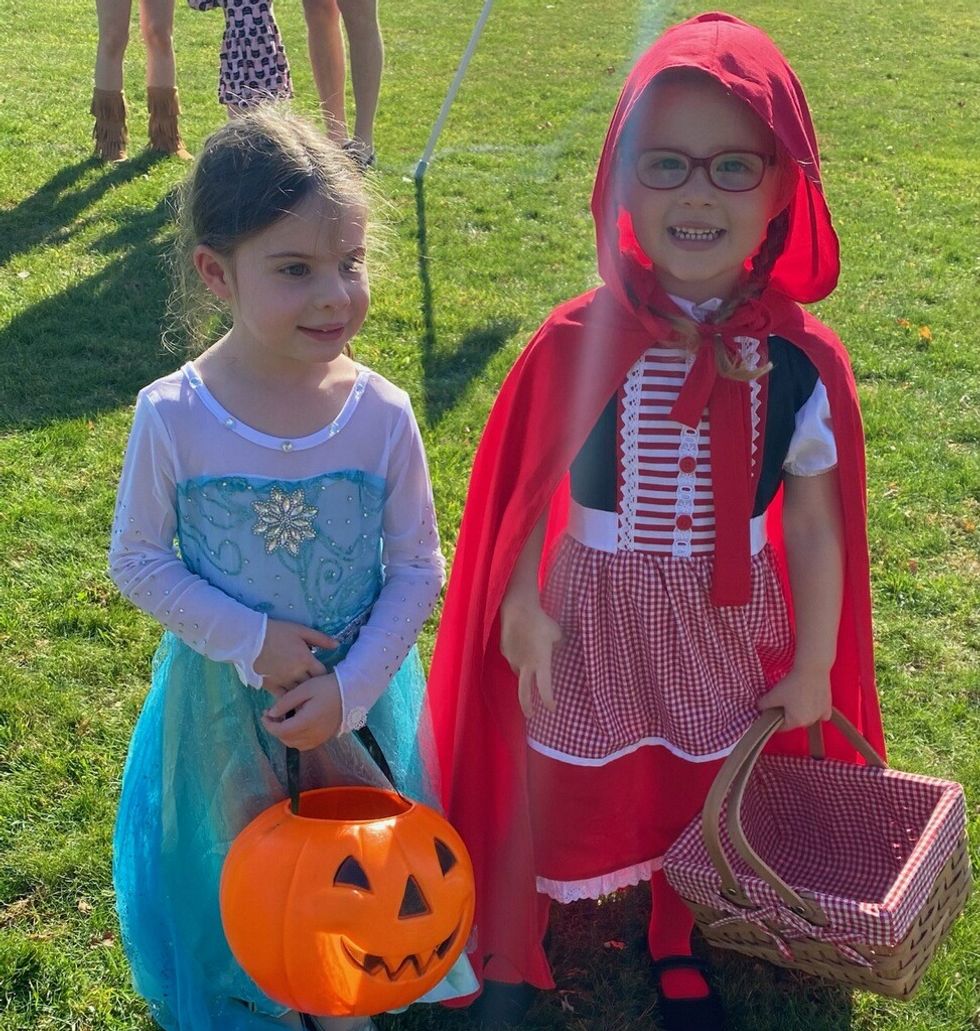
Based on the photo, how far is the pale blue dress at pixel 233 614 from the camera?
2.07m

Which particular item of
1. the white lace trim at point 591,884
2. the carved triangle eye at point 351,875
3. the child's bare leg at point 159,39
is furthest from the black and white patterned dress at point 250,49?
the carved triangle eye at point 351,875

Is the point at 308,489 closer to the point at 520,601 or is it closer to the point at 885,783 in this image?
the point at 520,601

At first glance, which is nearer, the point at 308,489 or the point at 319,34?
the point at 308,489

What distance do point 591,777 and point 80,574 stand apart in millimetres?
2075

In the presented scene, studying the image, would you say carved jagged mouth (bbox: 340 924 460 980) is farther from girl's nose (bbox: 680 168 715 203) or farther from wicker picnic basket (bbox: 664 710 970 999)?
girl's nose (bbox: 680 168 715 203)

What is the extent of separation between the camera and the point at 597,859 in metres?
2.56

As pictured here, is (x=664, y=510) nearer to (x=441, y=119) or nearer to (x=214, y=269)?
(x=214, y=269)

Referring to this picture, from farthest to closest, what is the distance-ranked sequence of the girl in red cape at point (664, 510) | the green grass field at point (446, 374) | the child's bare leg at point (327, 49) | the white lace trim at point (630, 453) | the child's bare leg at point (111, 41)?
1. the child's bare leg at point (111, 41)
2. the child's bare leg at point (327, 49)
3. the green grass field at point (446, 374)
4. the white lace trim at point (630, 453)
5. the girl in red cape at point (664, 510)

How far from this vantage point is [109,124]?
7.49 meters

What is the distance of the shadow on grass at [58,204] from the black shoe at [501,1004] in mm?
4861

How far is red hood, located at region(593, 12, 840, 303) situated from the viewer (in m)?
2.12

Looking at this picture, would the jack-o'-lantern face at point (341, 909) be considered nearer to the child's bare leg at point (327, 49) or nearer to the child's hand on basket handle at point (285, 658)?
the child's hand on basket handle at point (285, 658)

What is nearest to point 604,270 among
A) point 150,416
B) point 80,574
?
point 150,416

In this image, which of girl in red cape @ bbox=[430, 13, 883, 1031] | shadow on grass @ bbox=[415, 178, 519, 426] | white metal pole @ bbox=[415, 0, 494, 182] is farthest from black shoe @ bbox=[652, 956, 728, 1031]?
white metal pole @ bbox=[415, 0, 494, 182]
